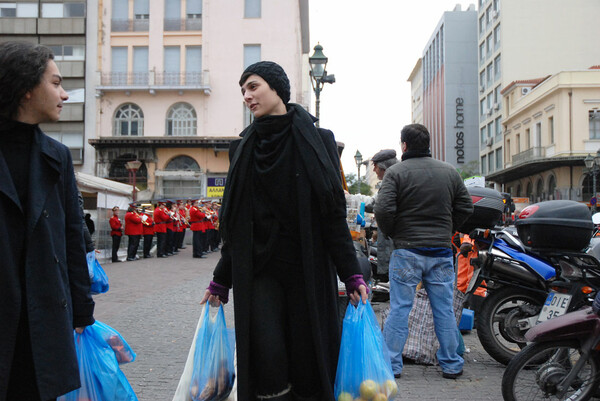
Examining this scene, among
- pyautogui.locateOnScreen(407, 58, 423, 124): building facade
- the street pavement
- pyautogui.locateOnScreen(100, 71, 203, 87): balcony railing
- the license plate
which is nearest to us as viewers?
the license plate

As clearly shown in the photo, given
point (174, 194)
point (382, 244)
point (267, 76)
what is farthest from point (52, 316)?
point (174, 194)

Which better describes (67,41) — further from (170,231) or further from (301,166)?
(301,166)

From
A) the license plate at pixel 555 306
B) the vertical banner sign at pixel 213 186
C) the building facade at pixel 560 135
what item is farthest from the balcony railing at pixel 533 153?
the license plate at pixel 555 306

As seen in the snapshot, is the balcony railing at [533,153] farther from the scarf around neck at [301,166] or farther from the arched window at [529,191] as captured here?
the scarf around neck at [301,166]

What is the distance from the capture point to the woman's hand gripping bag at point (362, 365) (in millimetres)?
2705

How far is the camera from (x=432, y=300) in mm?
4797

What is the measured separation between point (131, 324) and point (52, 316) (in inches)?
202

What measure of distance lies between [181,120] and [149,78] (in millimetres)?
3398

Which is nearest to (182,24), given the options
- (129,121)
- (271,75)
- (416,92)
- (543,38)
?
(129,121)

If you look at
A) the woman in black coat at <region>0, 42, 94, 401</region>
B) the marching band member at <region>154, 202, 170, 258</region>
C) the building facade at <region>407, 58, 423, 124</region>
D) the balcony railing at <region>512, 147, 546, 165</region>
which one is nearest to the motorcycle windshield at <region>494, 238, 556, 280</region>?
the woman in black coat at <region>0, 42, 94, 401</region>

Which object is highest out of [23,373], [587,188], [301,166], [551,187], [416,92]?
[416,92]

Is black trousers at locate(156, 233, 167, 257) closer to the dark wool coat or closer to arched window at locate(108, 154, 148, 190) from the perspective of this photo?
the dark wool coat

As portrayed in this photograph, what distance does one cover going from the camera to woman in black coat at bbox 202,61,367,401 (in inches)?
105

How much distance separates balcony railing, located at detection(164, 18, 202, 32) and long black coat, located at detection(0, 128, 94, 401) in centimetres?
3885
